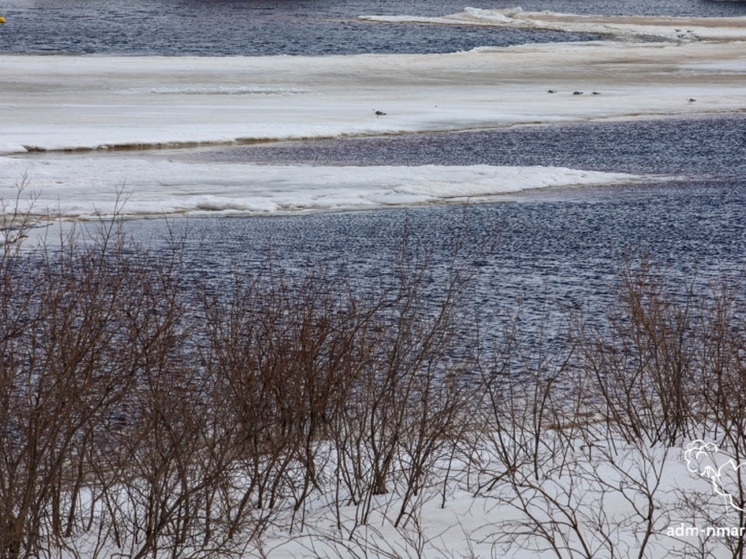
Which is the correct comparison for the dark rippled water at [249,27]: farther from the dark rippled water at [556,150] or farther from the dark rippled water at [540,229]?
the dark rippled water at [540,229]

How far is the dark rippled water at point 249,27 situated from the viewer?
4394cm

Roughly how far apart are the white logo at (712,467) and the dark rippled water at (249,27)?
123 ft

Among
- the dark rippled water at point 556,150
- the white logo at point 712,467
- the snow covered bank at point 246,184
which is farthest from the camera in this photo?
the dark rippled water at point 556,150

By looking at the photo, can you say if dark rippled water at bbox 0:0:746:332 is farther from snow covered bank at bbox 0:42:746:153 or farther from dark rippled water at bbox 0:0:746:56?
dark rippled water at bbox 0:0:746:56

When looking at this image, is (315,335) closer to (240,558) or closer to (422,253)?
(240,558)

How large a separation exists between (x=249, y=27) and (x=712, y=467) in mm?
52790

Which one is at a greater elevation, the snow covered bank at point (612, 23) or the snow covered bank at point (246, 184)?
the snow covered bank at point (612, 23)

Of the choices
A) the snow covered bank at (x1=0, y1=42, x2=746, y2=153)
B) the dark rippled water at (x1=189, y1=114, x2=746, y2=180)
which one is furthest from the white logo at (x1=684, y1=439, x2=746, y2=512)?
the snow covered bank at (x1=0, y1=42, x2=746, y2=153)

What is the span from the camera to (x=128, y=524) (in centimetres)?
487

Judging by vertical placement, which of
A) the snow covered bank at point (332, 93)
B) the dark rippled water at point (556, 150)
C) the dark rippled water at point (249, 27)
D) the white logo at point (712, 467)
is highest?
the white logo at point (712, 467)

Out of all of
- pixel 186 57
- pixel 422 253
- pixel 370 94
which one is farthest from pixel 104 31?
pixel 422 253


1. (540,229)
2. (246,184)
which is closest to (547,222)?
(540,229)

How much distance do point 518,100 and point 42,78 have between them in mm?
12970

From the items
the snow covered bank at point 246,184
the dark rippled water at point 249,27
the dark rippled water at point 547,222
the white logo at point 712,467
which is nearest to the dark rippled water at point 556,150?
Answer: the dark rippled water at point 547,222
